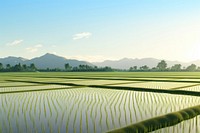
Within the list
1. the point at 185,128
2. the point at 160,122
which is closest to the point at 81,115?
the point at 160,122

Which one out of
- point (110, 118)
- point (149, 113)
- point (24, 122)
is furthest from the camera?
point (149, 113)

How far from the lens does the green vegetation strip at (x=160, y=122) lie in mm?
4766

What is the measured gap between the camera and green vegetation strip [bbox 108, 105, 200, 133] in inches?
188

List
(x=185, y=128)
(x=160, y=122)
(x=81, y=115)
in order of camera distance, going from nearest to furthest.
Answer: (x=185, y=128)
(x=160, y=122)
(x=81, y=115)

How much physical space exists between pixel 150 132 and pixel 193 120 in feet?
4.76

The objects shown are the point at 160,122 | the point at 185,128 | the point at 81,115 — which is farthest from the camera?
the point at 81,115

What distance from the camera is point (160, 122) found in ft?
17.7

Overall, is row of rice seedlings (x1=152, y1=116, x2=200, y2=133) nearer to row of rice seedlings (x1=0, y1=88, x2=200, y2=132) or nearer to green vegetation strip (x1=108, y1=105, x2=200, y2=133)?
green vegetation strip (x1=108, y1=105, x2=200, y2=133)

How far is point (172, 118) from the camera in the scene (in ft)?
18.6

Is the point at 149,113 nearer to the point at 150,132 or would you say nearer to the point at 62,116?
the point at 150,132

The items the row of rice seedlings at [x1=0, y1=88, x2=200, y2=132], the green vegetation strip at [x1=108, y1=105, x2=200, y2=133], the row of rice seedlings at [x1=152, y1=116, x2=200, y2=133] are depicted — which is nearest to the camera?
the green vegetation strip at [x1=108, y1=105, x2=200, y2=133]

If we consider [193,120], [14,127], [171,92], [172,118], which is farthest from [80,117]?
[171,92]

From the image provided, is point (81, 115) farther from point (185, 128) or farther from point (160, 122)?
point (185, 128)

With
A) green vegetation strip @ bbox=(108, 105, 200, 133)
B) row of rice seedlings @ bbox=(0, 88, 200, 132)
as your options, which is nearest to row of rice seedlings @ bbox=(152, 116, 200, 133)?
green vegetation strip @ bbox=(108, 105, 200, 133)
